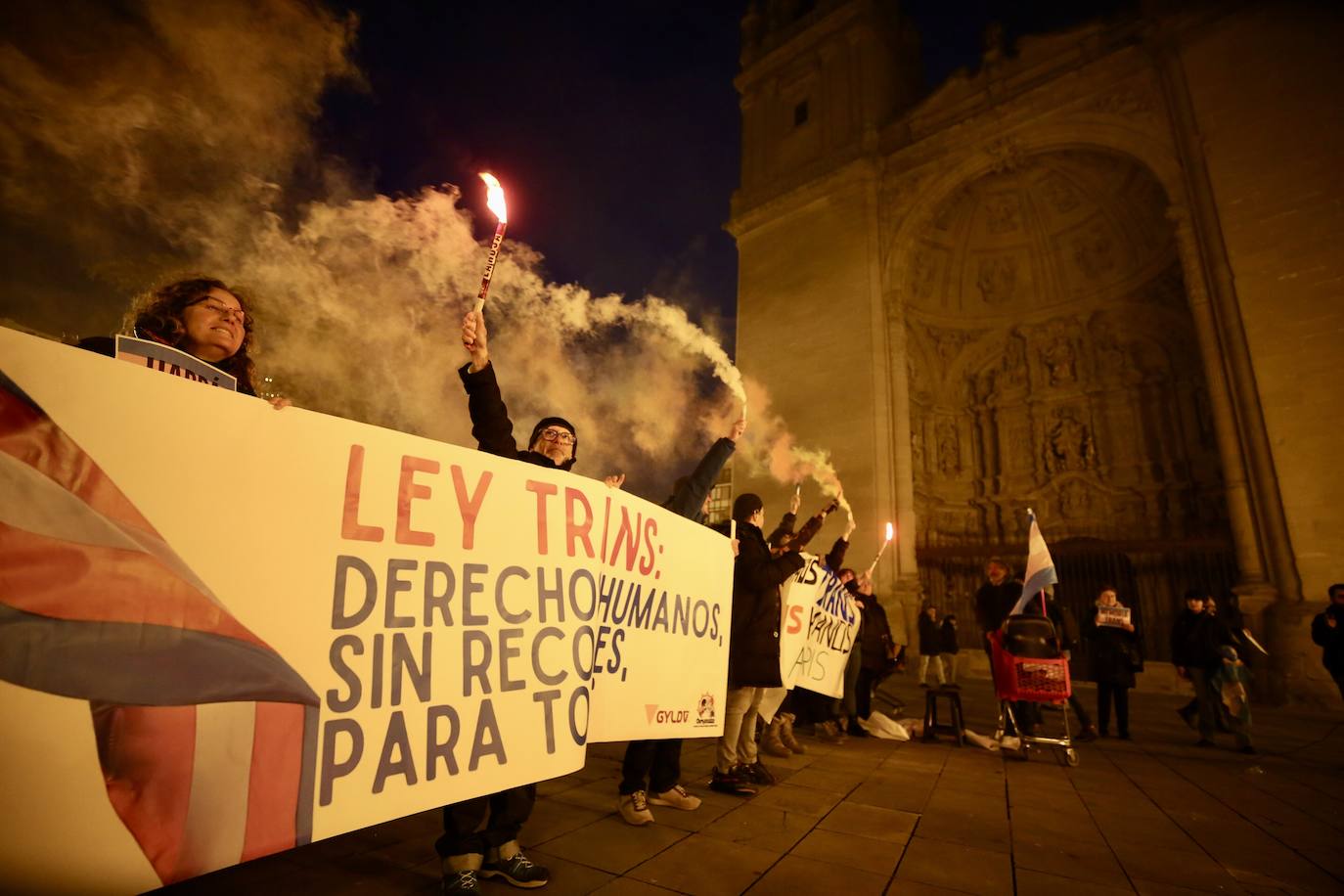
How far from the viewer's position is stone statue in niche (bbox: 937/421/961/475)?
18.4 metres

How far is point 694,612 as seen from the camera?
3.70m

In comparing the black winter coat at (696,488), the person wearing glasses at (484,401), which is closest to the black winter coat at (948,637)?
the black winter coat at (696,488)

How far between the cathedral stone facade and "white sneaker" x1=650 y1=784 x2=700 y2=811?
1115 cm

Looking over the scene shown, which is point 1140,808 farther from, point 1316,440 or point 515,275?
point 1316,440

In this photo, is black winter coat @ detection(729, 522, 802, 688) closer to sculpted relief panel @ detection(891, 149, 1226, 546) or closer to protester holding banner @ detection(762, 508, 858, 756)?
protester holding banner @ detection(762, 508, 858, 756)

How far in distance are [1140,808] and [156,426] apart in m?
5.87

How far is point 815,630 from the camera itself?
5.19 metres

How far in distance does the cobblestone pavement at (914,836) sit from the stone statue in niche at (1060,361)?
46.9ft

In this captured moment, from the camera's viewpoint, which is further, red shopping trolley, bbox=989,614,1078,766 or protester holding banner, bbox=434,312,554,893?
red shopping trolley, bbox=989,614,1078,766

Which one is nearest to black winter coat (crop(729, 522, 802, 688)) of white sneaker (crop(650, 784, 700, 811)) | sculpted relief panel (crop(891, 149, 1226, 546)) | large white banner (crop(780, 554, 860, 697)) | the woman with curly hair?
large white banner (crop(780, 554, 860, 697))

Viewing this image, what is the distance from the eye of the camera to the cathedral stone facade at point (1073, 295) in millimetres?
10703

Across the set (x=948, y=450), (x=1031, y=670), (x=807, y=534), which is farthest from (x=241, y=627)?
(x=948, y=450)

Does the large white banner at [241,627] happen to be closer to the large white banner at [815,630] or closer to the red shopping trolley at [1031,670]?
the large white banner at [815,630]

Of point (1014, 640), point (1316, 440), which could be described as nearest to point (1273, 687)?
point (1316, 440)
